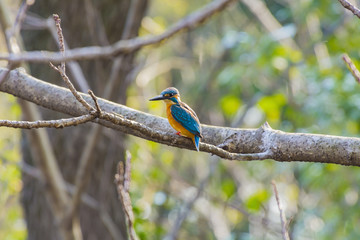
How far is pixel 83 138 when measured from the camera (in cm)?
492

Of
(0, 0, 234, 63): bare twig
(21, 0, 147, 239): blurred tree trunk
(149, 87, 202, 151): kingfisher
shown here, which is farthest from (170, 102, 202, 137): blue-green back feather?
(21, 0, 147, 239): blurred tree trunk

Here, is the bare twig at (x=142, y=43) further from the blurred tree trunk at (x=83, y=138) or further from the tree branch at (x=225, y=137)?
the blurred tree trunk at (x=83, y=138)

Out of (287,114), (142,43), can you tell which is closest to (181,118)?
(142,43)

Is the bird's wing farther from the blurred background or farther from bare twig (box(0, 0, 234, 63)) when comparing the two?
the blurred background

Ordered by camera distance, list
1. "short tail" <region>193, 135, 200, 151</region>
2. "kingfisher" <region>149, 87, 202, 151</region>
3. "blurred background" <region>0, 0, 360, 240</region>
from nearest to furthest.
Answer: "short tail" <region>193, 135, 200, 151</region> < "kingfisher" <region>149, 87, 202, 151</region> < "blurred background" <region>0, 0, 360, 240</region>

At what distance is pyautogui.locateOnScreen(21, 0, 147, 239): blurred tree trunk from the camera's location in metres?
4.81

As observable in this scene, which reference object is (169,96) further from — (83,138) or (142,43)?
(83,138)

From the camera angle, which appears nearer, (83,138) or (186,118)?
(186,118)

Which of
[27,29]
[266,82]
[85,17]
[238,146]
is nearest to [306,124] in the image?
[266,82]

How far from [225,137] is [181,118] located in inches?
12.3

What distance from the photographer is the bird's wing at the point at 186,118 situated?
2.35 m

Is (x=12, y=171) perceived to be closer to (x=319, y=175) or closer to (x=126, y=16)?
(x=126, y=16)

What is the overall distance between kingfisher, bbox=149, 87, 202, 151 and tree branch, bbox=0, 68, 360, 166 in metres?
0.05

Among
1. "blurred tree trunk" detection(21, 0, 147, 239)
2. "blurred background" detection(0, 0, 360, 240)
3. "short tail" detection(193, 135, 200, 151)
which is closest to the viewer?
"short tail" detection(193, 135, 200, 151)
